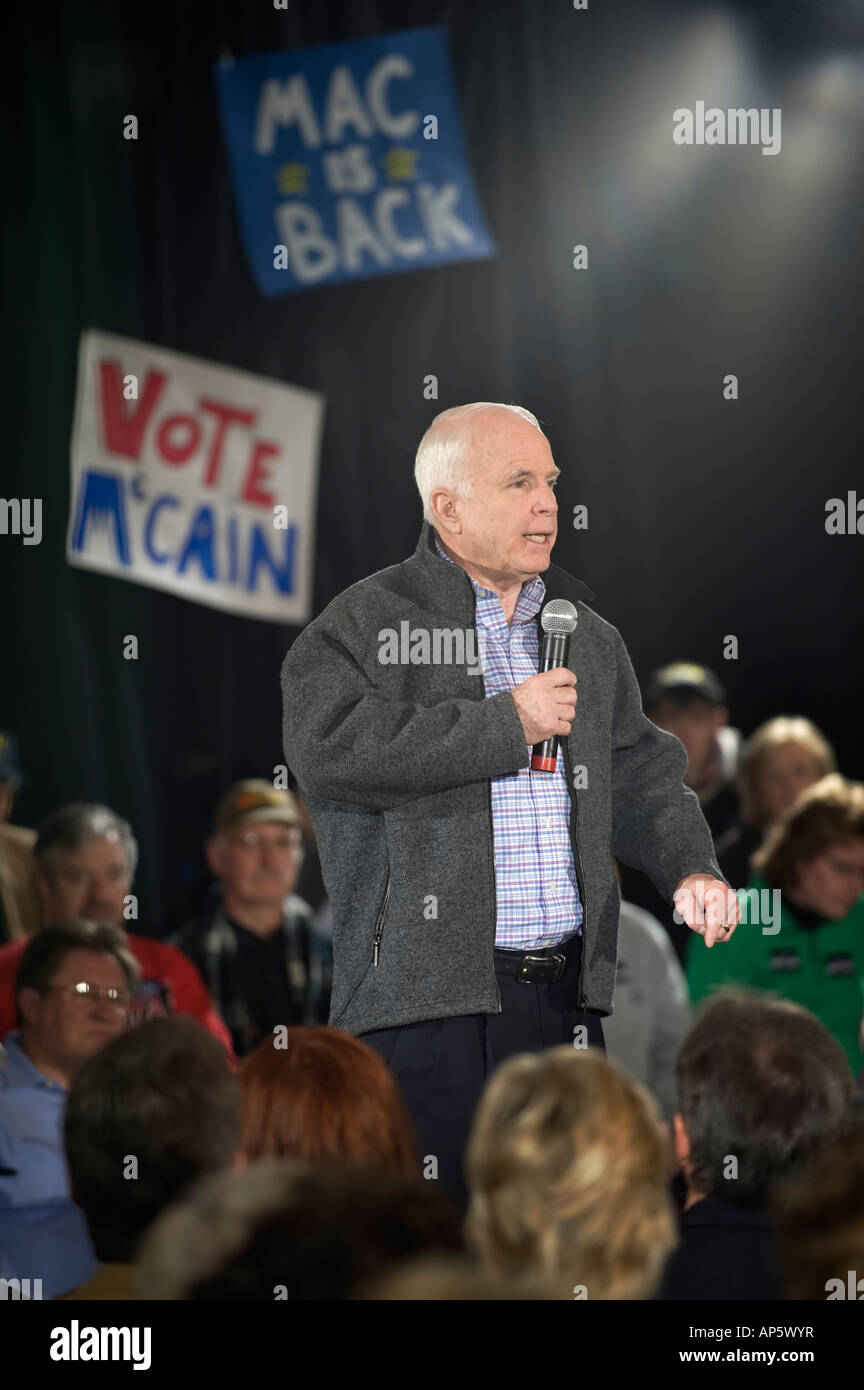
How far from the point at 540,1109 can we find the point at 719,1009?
3.00 ft

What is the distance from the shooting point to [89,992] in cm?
326

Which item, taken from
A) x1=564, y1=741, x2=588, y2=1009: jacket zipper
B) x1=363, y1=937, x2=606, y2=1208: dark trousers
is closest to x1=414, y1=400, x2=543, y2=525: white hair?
x1=564, y1=741, x2=588, y2=1009: jacket zipper

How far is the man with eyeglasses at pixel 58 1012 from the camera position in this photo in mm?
3014

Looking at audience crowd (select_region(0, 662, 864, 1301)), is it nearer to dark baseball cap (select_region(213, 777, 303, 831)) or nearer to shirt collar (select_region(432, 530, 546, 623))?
dark baseball cap (select_region(213, 777, 303, 831))

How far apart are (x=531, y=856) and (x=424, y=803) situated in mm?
157

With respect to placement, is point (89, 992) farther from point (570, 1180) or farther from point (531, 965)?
point (570, 1180)

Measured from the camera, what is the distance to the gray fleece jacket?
2.12 m

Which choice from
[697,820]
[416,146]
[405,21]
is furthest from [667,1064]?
[405,21]

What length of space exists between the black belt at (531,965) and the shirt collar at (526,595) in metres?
0.47

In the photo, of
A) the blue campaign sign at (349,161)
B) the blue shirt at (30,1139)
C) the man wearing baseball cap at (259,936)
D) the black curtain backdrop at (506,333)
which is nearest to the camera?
the blue shirt at (30,1139)

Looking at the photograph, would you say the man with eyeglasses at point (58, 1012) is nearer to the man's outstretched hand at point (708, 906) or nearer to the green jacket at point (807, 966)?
the man's outstretched hand at point (708, 906)

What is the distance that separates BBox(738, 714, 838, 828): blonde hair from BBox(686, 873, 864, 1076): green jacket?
28.2 inches

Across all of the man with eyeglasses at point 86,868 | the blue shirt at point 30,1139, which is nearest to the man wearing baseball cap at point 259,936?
the man with eyeglasses at point 86,868

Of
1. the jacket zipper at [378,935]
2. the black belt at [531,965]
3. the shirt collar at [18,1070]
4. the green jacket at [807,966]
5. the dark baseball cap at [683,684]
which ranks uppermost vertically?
the dark baseball cap at [683,684]
